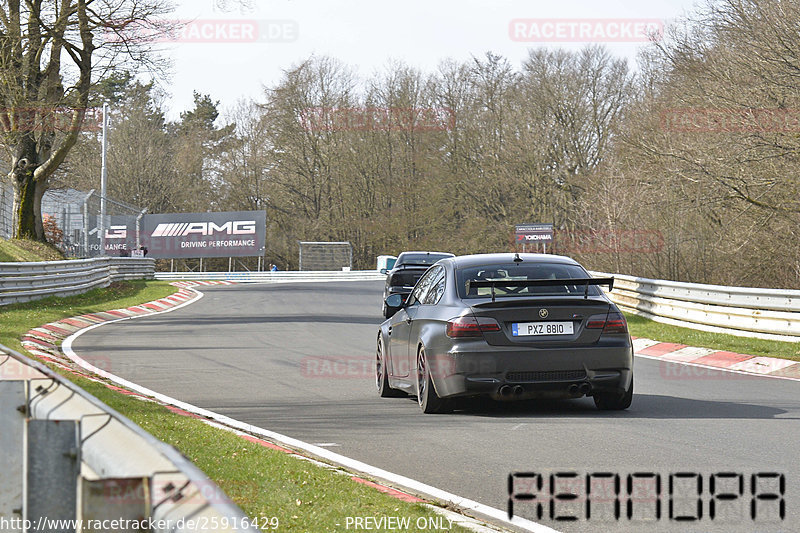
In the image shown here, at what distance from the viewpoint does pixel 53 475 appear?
2.91 m

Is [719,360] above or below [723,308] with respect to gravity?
below

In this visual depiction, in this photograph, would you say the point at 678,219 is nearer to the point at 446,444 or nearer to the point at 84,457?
the point at 446,444

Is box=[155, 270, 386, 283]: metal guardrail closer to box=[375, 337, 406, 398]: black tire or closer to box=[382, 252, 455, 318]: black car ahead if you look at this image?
box=[382, 252, 455, 318]: black car ahead

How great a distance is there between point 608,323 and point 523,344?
87 cm

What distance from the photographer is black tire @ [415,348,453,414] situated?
933 cm

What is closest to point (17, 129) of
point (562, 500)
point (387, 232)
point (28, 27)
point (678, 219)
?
point (28, 27)

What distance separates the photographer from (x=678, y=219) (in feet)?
89.8

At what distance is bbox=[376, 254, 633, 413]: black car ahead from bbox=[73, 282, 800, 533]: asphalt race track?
10.9 inches

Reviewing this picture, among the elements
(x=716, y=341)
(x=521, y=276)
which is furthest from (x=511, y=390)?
(x=716, y=341)

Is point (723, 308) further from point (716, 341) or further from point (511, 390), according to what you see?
point (511, 390)

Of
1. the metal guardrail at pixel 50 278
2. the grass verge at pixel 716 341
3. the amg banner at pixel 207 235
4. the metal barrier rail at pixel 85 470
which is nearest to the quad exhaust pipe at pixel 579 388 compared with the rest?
the metal barrier rail at pixel 85 470

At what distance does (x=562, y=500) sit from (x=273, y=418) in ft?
13.7

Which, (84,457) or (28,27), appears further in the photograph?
(28,27)

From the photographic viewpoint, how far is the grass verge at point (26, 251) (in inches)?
1183
